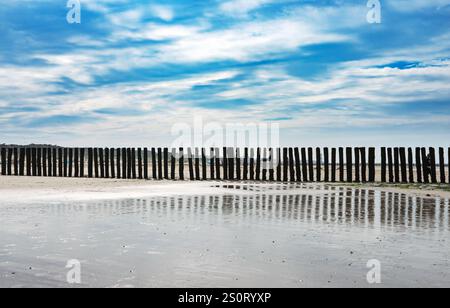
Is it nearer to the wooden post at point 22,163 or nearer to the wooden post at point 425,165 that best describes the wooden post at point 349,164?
the wooden post at point 425,165

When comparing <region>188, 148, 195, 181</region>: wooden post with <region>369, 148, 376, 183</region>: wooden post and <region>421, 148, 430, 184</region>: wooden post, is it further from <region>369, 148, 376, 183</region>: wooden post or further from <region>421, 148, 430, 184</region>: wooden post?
<region>421, 148, 430, 184</region>: wooden post

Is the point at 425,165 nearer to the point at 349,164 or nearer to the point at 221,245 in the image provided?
the point at 349,164

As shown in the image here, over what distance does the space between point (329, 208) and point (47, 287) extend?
7717 millimetres

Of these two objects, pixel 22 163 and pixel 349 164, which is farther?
pixel 22 163

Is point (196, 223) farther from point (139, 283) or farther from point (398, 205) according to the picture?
point (398, 205)

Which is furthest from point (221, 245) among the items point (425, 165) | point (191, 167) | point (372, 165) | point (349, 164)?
point (425, 165)

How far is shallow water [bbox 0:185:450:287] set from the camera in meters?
4.66

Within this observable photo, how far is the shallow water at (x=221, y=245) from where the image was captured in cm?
466

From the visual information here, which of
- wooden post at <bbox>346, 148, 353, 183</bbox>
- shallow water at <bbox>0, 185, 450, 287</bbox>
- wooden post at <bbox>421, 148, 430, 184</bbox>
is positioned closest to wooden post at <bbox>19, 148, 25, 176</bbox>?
shallow water at <bbox>0, 185, 450, 287</bbox>

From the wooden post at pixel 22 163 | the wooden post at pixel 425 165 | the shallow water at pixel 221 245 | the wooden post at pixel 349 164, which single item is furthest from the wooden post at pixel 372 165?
the wooden post at pixel 22 163

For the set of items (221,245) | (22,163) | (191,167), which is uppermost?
(22,163)

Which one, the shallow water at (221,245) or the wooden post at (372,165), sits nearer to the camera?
the shallow water at (221,245)

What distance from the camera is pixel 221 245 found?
6250 millimetres

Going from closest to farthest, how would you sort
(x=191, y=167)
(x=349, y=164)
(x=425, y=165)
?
(x=425, y=165)
(x=349, y=164)
(x=191, y=167)
